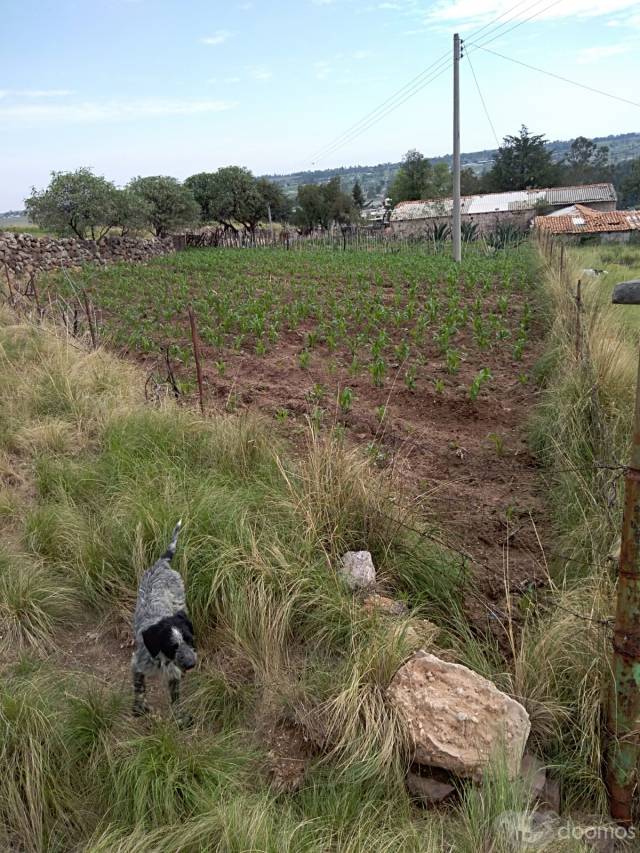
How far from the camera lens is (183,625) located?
2.57 metres

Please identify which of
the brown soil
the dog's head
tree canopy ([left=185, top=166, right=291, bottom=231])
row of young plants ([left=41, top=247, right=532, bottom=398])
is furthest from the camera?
tree canopy ([left=185, top=166, right=291, bottom=231])

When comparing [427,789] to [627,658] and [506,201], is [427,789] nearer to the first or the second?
[627,658]

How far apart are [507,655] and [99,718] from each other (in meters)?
1.89

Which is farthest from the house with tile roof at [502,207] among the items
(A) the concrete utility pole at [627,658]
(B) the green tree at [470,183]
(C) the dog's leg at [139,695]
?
(C) the dog's leg at [139,695]

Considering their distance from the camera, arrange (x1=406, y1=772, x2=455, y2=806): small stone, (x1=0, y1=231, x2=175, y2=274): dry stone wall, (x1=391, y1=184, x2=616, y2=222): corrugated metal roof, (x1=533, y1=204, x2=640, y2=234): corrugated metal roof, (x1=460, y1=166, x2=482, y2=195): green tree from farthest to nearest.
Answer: (x1=460, y1=166, x2=482, y2=195): green tree
(x1=391, y1=184, x2=616, y2=222): corrugated metal roof
(x1=533, y1=204, x2=640, y2=234): corrugated metal roof
(x1=0, y1=231, x2=175, y2=274): dry stone wall
(x1=406, y1=772, x2=455, y2=806): small stone

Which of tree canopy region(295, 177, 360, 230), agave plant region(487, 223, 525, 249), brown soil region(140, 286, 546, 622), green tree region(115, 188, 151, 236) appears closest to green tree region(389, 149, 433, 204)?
tree canopy region(295, 177, 360, 230)

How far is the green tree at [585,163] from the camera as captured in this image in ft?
237

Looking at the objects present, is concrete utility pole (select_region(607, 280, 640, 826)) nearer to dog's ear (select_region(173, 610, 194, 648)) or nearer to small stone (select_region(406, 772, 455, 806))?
small stone (select_region(406, 772, 455, 806))

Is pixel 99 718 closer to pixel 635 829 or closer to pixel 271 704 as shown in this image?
pixel 271 704

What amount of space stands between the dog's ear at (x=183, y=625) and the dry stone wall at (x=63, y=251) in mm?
18974

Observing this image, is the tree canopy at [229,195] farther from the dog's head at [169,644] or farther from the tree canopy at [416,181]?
the dog's head at [169,644]

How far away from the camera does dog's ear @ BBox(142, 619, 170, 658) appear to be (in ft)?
8.03

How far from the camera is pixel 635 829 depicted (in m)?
2.23

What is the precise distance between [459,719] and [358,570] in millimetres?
1078
